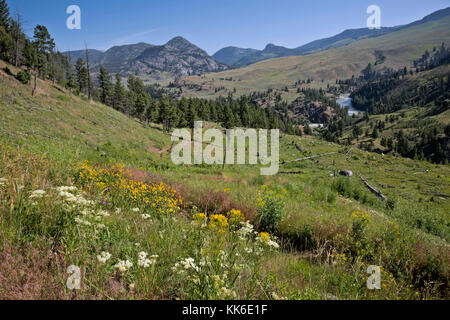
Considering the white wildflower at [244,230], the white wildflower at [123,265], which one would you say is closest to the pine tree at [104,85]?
the white wildflower at [244,230]

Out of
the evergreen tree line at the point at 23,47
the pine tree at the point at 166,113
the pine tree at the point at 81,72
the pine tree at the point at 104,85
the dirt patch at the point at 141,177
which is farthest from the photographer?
the pine tree at the point at 104,85

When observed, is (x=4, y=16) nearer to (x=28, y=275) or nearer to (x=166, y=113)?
(x=166, y=113)

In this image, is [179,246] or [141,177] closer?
[179,246]

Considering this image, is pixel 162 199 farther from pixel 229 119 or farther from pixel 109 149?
pixel 229 119

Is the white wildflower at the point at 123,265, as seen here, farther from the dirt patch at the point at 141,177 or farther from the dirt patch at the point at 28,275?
the dirt patch at the point at 141,177

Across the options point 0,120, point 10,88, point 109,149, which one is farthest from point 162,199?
point 10,88

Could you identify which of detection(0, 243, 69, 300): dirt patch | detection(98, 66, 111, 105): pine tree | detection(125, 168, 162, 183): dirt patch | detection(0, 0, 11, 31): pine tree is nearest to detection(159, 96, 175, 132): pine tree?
detection(98, 66, 111, 105): pine tree

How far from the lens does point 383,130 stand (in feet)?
471

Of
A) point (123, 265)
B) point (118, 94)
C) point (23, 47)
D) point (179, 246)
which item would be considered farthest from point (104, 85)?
point (123, 265)

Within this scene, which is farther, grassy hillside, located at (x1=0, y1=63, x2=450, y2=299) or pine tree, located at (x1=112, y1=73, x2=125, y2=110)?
pine tree, located at (x1=112, y1=73, x2=125, y2=110)

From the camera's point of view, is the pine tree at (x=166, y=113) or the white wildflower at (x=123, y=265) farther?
the pine tree at (x=166, y=113)

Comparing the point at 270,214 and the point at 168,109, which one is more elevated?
the point at 168,109

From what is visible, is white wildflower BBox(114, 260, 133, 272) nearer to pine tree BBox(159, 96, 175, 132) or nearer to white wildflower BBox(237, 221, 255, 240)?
white wildflower BBox(237, 221, 255, 240)

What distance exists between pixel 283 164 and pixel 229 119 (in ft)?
129
